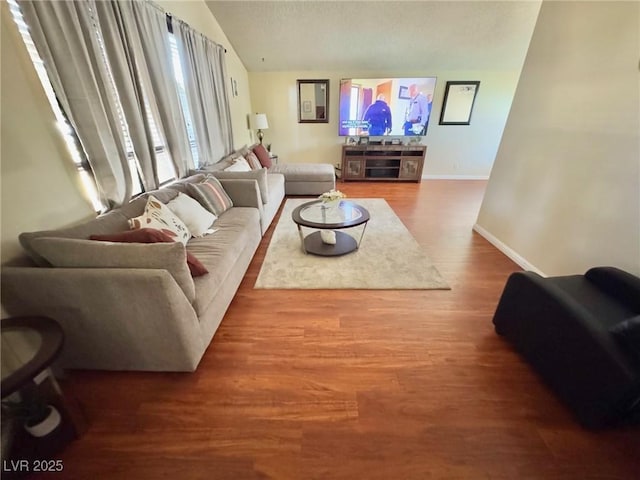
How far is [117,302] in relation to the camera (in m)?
1.21

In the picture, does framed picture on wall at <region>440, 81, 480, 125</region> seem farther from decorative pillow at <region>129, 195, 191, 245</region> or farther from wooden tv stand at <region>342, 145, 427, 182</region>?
decorative pillow at <region>129, 195, 191, 245</region>

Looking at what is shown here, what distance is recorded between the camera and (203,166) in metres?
3.29

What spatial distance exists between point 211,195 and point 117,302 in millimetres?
1468

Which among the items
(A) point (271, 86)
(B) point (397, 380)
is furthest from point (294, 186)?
(B) point (397, 380)

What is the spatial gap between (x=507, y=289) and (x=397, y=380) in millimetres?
883

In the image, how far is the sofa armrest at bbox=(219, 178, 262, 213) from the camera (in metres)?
2.74

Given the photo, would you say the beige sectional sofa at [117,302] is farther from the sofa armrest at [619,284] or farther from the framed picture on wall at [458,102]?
the framed picture on wall at [458,102]

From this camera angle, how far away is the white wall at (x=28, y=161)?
4.19 ft

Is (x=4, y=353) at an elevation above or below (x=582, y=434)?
above

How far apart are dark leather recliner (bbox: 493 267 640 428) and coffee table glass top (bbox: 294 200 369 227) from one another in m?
1.29

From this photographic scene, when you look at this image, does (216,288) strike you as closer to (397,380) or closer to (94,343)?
(94,343)

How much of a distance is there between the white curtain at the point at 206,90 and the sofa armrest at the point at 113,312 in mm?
2403

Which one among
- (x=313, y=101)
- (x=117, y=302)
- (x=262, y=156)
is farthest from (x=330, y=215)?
(x=313, y=101)

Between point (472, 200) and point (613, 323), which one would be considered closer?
point (613, 323)
